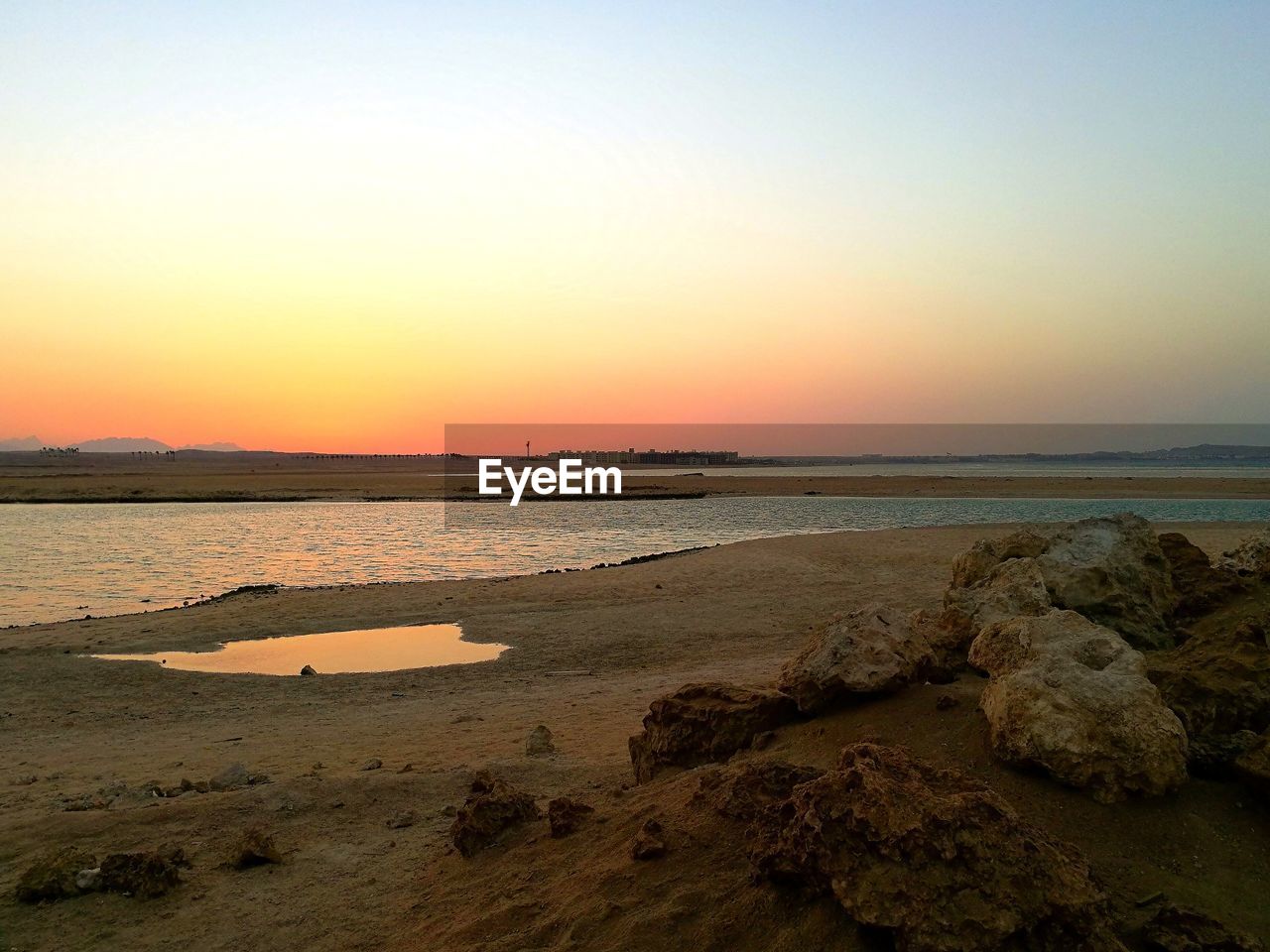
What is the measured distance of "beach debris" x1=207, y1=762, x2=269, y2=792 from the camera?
7.12 meters

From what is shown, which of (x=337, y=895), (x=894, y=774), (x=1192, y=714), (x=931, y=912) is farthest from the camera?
(x=337, y=895)

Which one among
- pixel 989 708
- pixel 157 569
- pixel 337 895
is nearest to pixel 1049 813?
pixel 989 708

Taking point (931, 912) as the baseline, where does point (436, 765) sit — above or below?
below

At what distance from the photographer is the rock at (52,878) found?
204 inches

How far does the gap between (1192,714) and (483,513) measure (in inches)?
1892

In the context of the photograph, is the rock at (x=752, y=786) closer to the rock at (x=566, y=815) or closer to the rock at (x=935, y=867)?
the rock at (x=935, y=867)

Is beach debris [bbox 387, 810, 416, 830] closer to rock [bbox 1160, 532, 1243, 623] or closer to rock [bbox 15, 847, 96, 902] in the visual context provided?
rock [bbox 15, 847, 96, 902]

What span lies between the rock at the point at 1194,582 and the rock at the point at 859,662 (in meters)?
2.69

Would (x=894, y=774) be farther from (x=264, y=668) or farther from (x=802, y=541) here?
(x=802, y=541)

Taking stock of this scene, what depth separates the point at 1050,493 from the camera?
63219 millimetres

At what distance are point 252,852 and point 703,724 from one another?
3.18 m

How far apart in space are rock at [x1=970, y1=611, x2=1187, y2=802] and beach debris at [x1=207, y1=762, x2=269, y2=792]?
6.02m

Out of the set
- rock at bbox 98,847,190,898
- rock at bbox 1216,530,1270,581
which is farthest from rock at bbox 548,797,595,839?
rock at bbox 1216,530,1270,581

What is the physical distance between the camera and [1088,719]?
4195 millimetres
